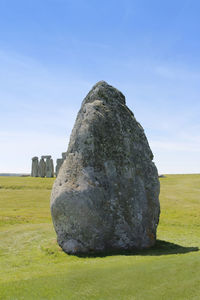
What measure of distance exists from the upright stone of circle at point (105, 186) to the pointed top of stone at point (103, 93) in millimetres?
43

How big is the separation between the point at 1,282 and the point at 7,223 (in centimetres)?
1147

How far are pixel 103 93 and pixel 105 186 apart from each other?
4.06 m

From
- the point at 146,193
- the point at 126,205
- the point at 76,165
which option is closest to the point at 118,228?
the point at 126,205

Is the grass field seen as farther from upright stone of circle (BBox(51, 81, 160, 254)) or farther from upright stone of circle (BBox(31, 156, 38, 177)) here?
upright stone of circle (BBox(31, 156, 38, 177))

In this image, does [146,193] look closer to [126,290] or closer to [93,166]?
[93,166]

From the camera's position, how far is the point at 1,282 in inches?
322

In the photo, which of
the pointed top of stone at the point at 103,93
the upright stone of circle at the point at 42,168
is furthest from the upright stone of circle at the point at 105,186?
the upright stone of circle at the point at 42,168

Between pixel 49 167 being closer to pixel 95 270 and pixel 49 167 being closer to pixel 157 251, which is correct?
pixel 157 251

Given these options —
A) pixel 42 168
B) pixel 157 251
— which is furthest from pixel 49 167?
pixel 157 251

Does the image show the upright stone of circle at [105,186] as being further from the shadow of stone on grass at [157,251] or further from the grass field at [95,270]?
the grass field at [95,270]

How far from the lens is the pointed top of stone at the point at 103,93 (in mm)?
13172

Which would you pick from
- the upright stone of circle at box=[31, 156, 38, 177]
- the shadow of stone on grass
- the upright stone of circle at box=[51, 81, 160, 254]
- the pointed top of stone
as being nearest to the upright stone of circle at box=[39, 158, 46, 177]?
the upright stone of circle at box=[31, 156, 38, 177]

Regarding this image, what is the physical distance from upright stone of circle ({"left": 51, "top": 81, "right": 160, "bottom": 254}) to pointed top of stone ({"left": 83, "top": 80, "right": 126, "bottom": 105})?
0.04 metres

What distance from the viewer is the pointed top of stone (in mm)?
13172
